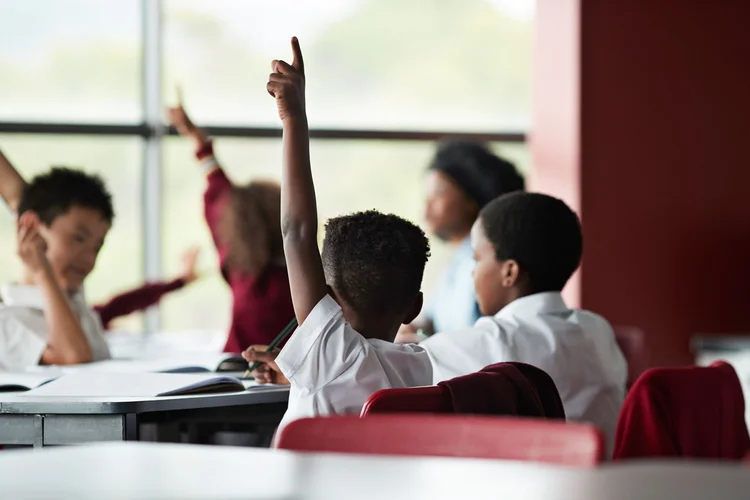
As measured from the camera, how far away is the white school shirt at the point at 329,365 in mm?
1609

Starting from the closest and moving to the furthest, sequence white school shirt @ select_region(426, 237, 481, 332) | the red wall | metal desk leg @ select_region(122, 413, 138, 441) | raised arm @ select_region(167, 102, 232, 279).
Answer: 1. metal desk leg @ select_region(122, 413, 138, 441)
2. raised arm @ select_region(167, 102, 232, 279)
3. white school shirt @ select_region(426, 237, 481, 332)
4. the red wall

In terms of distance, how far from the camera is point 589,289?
4.70m

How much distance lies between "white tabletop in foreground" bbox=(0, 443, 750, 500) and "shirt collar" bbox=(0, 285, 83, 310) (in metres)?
1.70

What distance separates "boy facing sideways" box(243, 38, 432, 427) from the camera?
1618mm

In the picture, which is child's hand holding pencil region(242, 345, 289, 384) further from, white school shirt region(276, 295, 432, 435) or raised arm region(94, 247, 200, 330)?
raised arm region(94, 247, 200, 330)

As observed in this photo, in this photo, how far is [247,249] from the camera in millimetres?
2986

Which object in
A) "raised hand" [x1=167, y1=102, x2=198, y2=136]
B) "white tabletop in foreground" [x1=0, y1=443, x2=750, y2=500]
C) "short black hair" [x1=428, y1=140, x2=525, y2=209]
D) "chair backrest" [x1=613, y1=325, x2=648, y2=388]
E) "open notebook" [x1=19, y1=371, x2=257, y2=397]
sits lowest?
"chair backrest" [x1=613, y1=325, x2=648, y2=388]

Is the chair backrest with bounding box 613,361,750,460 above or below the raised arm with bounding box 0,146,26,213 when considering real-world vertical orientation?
below

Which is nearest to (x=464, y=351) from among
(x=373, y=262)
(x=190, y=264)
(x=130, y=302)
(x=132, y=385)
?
(x=373, y=262)

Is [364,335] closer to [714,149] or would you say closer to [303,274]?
[303,274]

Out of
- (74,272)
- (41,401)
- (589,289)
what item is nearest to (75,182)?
(74,272)

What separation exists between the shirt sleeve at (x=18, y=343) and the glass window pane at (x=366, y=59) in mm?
2601

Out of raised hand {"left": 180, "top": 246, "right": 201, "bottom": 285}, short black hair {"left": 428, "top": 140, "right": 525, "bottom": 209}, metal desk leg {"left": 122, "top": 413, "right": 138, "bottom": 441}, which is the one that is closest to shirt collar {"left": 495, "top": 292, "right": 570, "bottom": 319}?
metal desk leg {"left": 122, "top": 413, "right": 138, "bottom": 441}

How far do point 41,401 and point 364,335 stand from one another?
0.59m
